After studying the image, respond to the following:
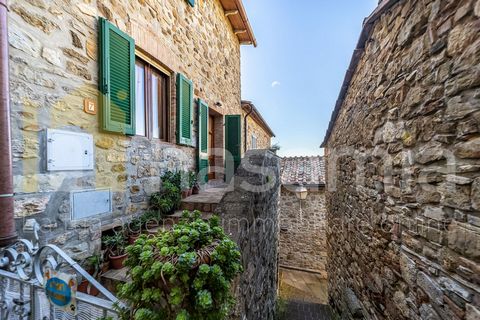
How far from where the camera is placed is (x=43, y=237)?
1.87 meters

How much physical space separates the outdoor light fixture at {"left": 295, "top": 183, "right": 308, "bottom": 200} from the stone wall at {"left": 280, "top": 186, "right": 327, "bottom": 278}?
11.4 inches

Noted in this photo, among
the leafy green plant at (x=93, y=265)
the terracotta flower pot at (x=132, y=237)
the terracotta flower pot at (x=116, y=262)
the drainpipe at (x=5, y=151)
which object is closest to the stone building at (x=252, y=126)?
the terracotta flower pot at (x=132, y=237)

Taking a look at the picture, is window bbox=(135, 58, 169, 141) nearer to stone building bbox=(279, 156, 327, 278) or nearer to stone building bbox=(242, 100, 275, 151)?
stone building bbox=(242, 100, 275, 151)

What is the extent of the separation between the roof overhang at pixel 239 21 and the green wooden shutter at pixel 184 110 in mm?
3008

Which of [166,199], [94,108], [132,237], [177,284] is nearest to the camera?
[177,284]

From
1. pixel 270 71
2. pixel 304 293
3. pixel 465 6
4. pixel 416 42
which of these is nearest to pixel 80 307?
pixel 465 6

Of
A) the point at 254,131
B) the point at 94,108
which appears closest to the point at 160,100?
the point at 94,108

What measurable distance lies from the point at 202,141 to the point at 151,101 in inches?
59.2

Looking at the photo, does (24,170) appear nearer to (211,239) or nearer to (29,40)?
(29,40)

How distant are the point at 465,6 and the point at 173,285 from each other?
231cm

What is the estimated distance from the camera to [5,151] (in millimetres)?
1538

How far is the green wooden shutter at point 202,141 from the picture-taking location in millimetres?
4521

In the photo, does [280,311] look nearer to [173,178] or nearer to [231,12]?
[173,178]

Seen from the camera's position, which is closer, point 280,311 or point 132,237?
point 132,237
